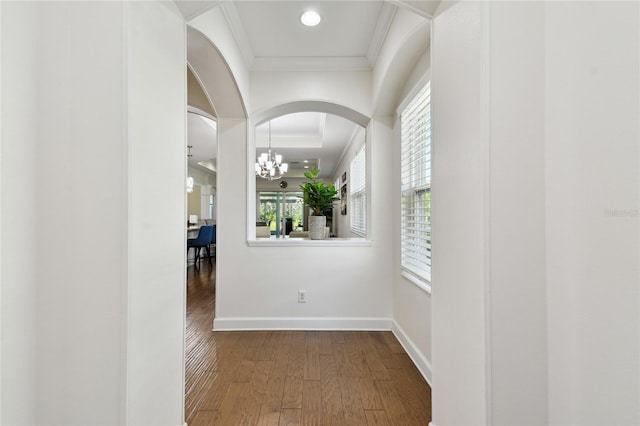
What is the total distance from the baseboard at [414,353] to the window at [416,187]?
0.52 m

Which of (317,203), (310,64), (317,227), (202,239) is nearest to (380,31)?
(310,64)

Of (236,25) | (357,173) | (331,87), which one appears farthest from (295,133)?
(236,25)

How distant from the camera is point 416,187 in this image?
2.41 metres

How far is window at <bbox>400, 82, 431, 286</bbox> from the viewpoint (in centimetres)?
219

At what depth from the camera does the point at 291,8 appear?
7.32ft

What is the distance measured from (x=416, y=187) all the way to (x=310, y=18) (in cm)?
155

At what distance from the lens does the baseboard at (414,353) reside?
2.04m
